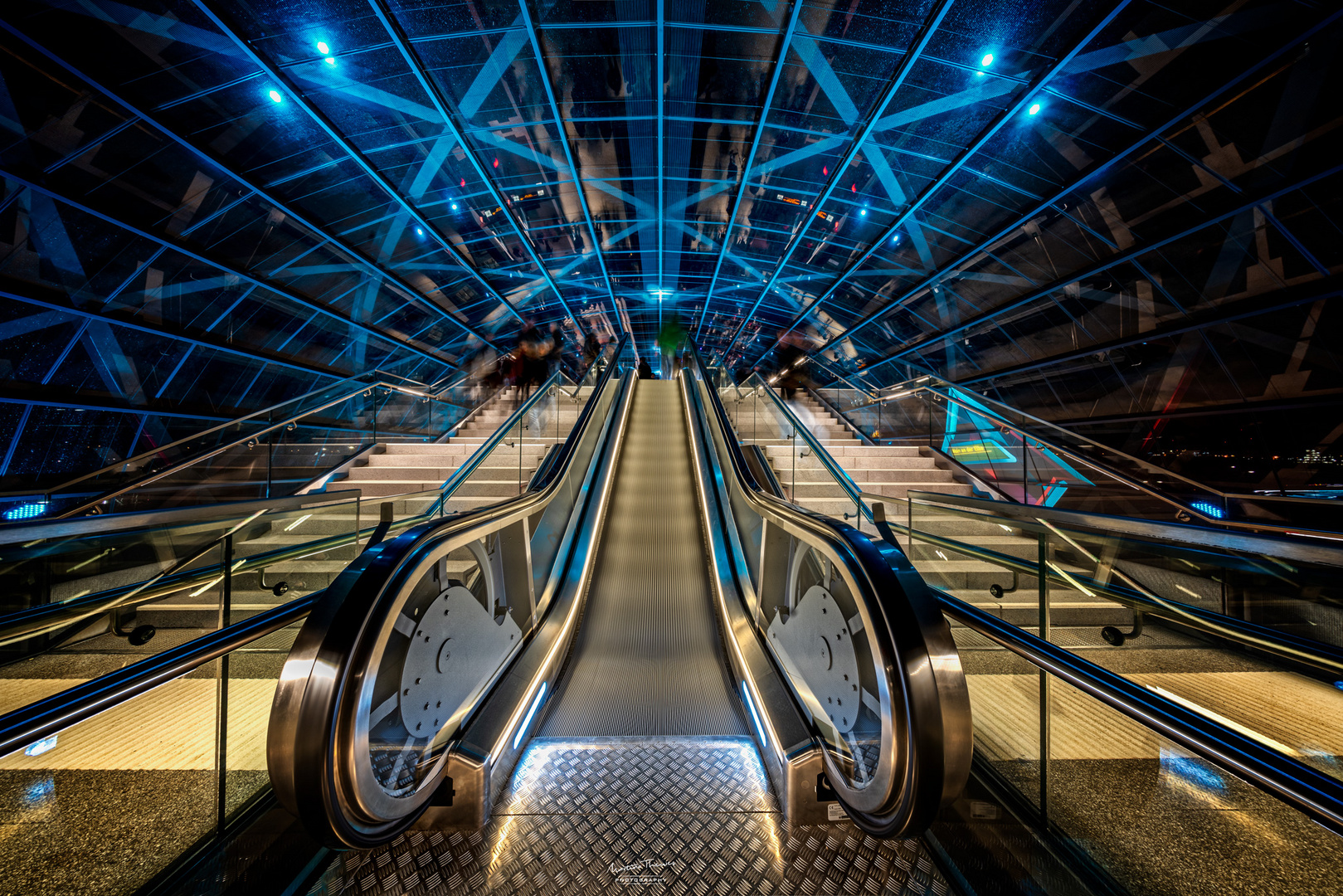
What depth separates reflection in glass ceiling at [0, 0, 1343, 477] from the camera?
7160 millimetres

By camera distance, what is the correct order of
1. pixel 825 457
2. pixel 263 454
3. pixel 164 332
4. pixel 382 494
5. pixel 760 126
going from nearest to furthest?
1. pixel 825 457
2. pixel 382 494
3. pixel 263 454
4. pixel 760 126
5. pixel 164 332

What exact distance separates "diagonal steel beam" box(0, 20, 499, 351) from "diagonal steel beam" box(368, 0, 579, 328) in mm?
3998

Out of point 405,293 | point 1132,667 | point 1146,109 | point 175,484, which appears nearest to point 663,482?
point 1132,667

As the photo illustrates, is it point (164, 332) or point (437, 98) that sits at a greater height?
point (437, 98)

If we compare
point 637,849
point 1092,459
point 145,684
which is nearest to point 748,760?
point 637,849

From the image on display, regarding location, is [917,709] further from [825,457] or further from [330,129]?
[330,129]

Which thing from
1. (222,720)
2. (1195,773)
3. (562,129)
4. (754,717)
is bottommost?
(754,717)

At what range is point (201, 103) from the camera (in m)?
8.06

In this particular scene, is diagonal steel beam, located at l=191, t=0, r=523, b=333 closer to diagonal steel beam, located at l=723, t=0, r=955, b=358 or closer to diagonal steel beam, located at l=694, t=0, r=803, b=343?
diagonal steel beam, located at l=694, t=0, r=803, b=343

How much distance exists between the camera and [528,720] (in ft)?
8.37

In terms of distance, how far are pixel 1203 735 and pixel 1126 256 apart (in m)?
13.2

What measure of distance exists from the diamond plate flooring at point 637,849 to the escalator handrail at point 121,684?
36.0 inches

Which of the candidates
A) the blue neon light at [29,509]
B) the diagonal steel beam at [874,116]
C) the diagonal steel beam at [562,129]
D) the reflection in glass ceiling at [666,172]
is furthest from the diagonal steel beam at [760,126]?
the blue neon light at [29,509]

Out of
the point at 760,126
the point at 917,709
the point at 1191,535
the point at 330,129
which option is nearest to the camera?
the point at 917,709
